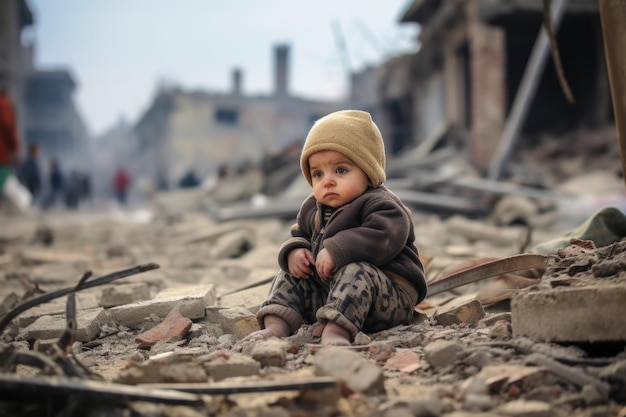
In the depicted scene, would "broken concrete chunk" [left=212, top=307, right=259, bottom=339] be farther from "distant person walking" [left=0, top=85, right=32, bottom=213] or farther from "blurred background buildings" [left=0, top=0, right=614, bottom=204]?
"distant person walking" [left=0, top=85, right=32, bottom=213]

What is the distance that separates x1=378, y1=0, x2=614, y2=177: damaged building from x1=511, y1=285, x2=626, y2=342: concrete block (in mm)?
6989

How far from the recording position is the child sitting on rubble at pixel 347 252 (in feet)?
7.26

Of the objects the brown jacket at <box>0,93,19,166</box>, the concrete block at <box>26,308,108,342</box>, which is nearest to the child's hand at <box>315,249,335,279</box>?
the concrete block at <box>26,308,108,342</box>

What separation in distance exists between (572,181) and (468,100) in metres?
4.58

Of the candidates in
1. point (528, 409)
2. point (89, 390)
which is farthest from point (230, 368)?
point (528, 409)

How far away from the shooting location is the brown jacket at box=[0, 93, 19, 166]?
9156 millimetres

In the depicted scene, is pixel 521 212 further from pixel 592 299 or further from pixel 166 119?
pixel 166 119

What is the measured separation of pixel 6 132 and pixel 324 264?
869 centimetres

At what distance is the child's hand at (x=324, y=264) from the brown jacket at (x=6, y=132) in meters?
8.60

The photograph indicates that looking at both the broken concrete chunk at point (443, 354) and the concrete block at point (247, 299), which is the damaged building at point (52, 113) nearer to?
the concrete block at point (247, 299)

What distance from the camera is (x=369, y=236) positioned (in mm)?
2229

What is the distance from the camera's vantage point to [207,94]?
32875mm

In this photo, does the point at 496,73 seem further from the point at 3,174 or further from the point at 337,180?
the point at 337,180

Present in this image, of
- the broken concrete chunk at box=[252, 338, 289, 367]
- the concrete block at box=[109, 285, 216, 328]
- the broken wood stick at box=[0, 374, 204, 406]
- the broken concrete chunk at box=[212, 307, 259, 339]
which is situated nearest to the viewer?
the broken wood stick at box=[0, 374, 204, 406]
